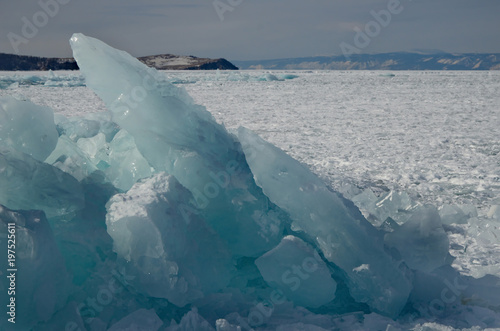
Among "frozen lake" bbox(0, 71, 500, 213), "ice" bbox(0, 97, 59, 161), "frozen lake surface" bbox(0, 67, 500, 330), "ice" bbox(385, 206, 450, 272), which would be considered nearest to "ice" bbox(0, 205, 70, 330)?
"frozen lake surface" bbox(0, 67, 500, 330)

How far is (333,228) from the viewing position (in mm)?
2354

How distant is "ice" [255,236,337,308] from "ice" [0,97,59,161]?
Result: 1342mm

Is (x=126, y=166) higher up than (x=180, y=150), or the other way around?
(x=180, y=150)

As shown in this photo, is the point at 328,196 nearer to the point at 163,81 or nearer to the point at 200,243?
the point at 200,243

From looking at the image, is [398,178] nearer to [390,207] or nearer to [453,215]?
[453,215]

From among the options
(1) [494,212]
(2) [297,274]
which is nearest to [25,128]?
(2) [297,274]

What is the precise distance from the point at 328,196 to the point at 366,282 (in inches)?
18.8

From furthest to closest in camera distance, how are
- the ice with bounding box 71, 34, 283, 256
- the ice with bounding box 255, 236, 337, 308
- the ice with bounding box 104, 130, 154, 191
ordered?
the ice with bounding box 104, 130, 154, 191 → the ice with bounding box 71, 34, 283, 256 → the ice with bounding box 255, 236, 337, 308

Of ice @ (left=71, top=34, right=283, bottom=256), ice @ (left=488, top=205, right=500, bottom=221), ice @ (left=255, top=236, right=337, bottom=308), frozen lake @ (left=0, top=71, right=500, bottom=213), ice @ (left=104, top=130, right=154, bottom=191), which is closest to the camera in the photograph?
ice @ (left=255, top=236, right=337, bottom=308)

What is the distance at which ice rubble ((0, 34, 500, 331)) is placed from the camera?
6.57 feet

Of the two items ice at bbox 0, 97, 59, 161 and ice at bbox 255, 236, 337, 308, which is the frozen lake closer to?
ice at bbox 255, 236, 337, 308

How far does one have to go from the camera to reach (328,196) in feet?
7.97

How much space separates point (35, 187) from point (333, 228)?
4.87 feet

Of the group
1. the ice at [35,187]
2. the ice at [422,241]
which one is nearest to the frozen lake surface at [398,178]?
the ice at [422,241]
